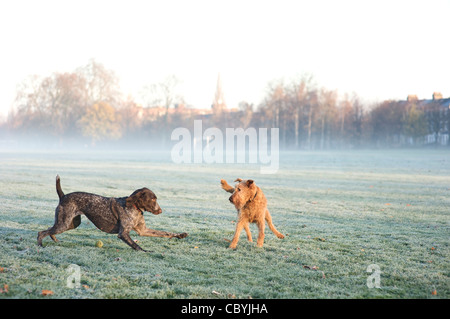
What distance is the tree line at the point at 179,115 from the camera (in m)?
62.0

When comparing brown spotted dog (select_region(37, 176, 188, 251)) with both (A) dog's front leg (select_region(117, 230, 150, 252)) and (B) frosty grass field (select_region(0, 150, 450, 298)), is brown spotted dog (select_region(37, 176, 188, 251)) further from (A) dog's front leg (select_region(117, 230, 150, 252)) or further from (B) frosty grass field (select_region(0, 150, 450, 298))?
(B) frosty grass field (select_region(0, 150, 450, 298))

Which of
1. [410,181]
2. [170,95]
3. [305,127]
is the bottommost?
[410,181]

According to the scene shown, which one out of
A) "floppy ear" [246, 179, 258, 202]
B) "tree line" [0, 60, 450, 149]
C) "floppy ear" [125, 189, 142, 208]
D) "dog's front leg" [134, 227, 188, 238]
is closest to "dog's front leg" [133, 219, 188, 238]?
"dog's front leg" [134, 227, 188, 238]

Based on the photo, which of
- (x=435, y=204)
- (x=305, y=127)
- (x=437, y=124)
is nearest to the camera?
(x=435, y=204)

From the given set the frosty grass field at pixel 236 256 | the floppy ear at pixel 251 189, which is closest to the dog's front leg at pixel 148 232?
the frosty grass field at pixel 236 256

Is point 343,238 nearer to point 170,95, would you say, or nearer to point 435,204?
point 435,204

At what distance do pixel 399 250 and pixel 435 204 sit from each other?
20.8 feet

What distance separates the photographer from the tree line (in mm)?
62000

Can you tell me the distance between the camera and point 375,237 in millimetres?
7109

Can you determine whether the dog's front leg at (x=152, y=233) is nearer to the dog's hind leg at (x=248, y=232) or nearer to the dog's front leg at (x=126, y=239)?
the dog's front leg at (x=126, y=239)

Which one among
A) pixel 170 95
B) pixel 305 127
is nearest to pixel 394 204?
pixel 305 127

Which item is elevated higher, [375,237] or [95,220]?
[95,220]

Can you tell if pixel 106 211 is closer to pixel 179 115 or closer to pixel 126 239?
pixel 126 239
